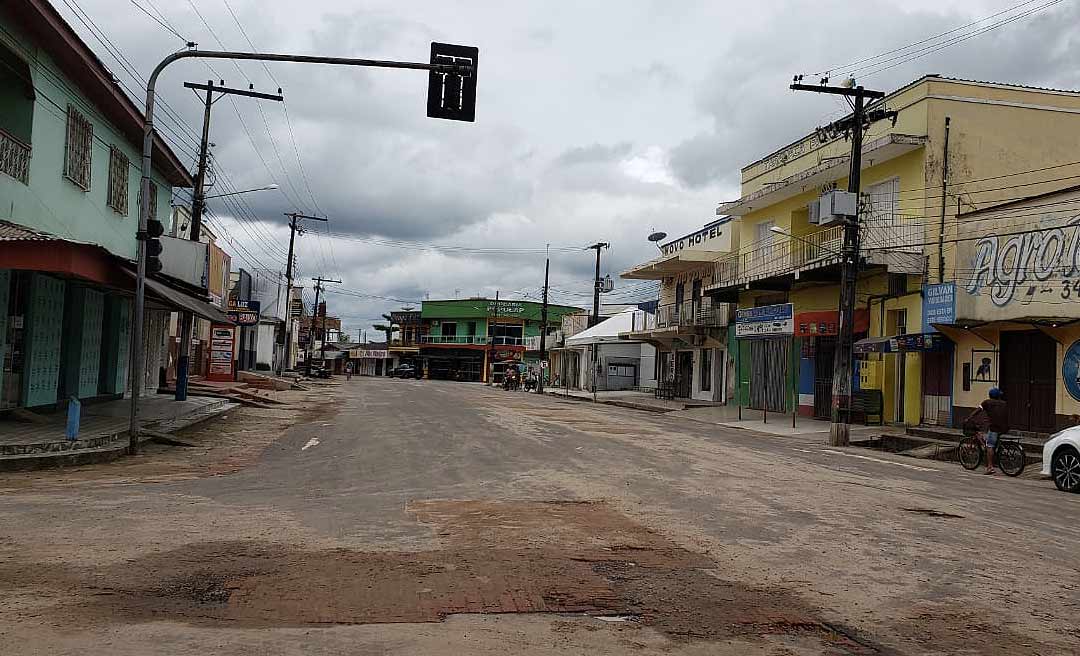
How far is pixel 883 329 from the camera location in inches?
1105

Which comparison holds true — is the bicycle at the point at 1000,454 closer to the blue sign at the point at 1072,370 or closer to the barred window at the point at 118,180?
the blue sign at the point at 1072,370

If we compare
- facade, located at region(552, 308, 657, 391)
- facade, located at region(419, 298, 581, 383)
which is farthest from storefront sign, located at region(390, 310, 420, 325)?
facade, located at region(552, 308, 657, 391)

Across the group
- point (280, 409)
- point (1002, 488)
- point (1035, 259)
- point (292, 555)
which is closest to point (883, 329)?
point (1035, 259)

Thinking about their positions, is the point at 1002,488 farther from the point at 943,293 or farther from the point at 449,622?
the point at 449,622

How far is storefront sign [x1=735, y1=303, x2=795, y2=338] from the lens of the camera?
30.5 m

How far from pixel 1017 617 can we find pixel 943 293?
61.3ft

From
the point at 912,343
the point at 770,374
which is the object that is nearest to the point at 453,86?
the point at 912,343

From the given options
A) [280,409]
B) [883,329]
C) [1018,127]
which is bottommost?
[280,409]

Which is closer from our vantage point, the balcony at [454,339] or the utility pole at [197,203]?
the utility pole at [197,203]

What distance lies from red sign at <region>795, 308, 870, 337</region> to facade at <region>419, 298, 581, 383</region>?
7112cm

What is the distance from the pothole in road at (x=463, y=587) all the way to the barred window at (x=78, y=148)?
1351cm

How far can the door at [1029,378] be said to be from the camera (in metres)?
21.6

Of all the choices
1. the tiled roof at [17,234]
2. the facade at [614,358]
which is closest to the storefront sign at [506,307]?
the facade at [614,358]

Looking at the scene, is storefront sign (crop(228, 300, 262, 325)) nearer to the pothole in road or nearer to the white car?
the white car
